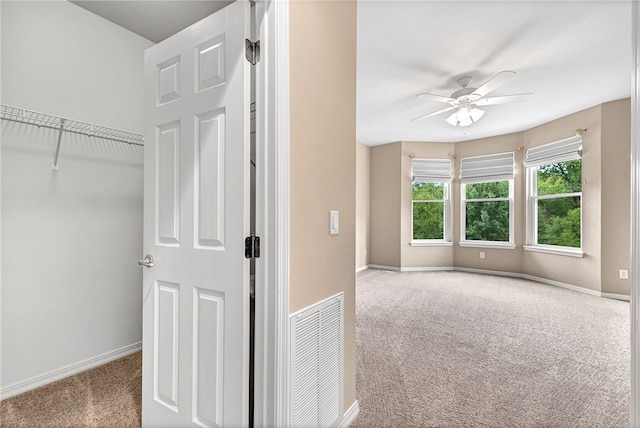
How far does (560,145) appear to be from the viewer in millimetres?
4973

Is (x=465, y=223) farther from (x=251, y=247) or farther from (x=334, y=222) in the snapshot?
(x=251, y=247)

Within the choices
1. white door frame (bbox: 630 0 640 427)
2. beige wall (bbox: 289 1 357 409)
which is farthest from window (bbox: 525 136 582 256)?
beige wall (bbox: 289 1 357 409)

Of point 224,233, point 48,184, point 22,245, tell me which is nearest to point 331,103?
point 224,233

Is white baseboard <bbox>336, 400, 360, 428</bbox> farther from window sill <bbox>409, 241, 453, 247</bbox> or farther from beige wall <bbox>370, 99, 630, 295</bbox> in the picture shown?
window sill <bbox>409, 241, 453, 247</bbox>

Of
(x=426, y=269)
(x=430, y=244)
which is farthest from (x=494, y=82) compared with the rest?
(x=426, y=269)

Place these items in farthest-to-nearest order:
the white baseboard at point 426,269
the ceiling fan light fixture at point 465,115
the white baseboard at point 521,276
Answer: the white baseboard at point 426,269 < the white baseboard at point 521,276 < the ceiling fan light fixture at point 465,115

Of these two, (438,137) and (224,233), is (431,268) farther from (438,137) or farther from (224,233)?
(224,233)

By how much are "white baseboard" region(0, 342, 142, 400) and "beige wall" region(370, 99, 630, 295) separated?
5008 millimetres

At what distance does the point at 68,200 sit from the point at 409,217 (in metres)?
5.55

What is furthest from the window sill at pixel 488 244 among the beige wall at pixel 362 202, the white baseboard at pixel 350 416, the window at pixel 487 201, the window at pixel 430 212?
the white baseboard at pixel 350 416

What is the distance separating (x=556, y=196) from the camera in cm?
518

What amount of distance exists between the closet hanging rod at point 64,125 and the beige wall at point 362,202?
4.45 meters

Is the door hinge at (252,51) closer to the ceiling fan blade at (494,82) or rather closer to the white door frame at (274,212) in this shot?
the white door frame at (274,212)

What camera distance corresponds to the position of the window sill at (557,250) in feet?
15.8
